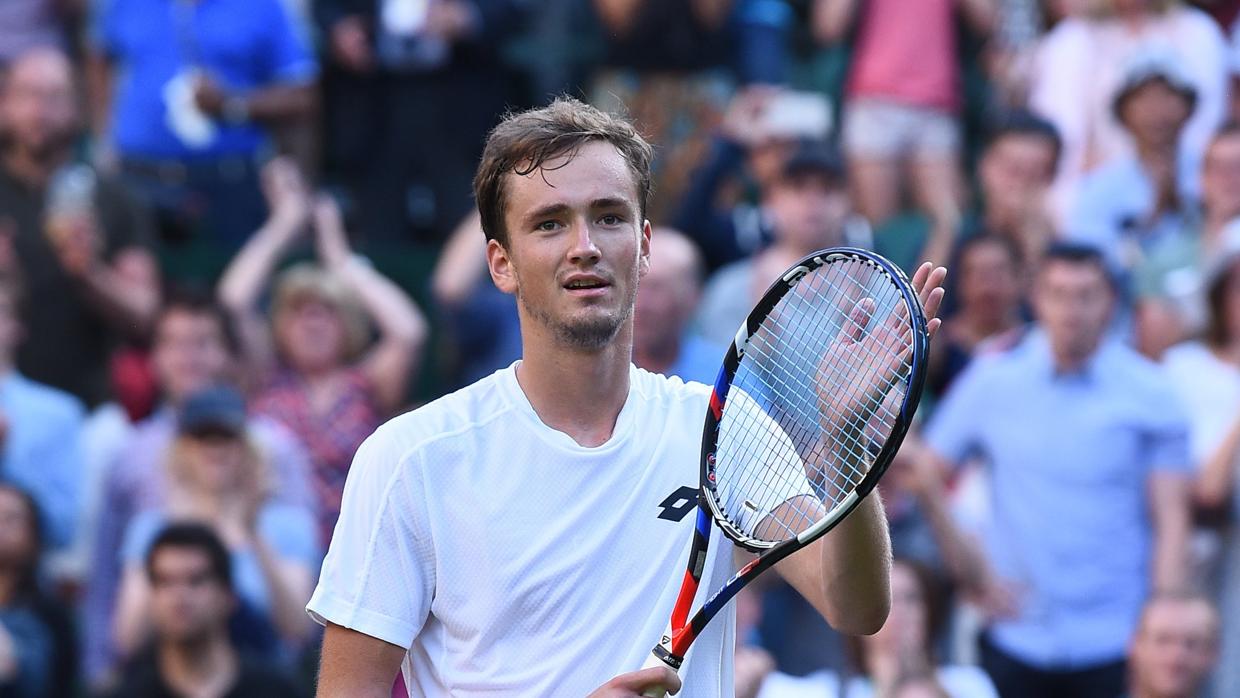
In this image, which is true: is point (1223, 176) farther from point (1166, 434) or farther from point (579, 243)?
point (579, 243)

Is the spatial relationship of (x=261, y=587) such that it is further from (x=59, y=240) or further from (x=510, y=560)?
(x=510, y=560)

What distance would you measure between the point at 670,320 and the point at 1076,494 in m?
1.58

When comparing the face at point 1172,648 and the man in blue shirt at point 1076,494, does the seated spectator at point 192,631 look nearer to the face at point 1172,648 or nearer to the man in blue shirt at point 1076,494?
the man in blue shirt at point 1076,494

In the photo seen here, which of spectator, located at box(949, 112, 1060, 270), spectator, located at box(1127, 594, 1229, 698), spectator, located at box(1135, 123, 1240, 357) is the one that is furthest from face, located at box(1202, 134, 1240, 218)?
spectator, located at box(1127, 594, 1229, 698)

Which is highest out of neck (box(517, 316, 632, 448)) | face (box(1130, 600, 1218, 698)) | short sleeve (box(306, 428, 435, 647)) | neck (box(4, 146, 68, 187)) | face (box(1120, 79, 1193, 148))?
face (box(1120, 79, 1193, 148))

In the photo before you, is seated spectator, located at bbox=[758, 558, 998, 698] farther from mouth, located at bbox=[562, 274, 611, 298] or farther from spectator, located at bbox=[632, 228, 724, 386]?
mouth, located at bbox=[562, 274, 611, 298]

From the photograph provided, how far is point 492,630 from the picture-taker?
3521mm

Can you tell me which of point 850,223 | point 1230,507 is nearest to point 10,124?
point 850,223

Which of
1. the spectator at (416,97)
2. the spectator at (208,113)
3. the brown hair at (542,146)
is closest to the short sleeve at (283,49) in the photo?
the spectator at (208,113)

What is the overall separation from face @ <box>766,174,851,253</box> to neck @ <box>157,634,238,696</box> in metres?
2.71

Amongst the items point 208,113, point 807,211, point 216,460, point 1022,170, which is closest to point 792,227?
point 807,211

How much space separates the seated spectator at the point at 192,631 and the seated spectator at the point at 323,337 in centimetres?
82

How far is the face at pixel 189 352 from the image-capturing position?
7.82 meters

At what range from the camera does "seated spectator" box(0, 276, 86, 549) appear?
303 inches
